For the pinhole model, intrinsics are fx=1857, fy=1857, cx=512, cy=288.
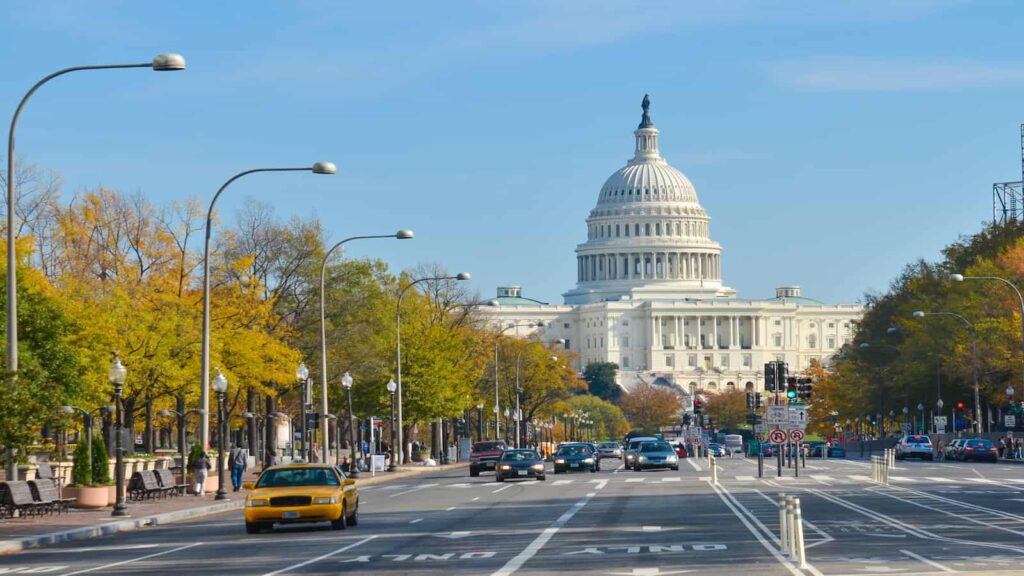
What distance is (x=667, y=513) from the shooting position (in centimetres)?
3684

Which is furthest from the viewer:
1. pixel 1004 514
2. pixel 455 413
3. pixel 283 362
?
pixel 455 413

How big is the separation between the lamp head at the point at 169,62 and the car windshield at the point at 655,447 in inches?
1711

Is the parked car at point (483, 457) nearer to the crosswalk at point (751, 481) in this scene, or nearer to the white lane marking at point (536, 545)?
the crosswalk at point (751, 481)

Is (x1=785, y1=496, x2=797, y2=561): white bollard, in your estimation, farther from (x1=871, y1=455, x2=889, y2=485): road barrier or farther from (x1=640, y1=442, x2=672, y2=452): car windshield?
(x1=640, y1=442, x2=672, y2=452): car windshield

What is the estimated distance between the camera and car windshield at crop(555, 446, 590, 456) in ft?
240

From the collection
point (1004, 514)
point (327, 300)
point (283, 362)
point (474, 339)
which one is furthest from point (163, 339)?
point (474, 339)

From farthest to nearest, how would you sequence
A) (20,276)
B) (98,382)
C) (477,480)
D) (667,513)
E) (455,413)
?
(455,413)
(477,480)
(98,382)
(20,276)
(667,513)

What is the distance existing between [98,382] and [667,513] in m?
28.2

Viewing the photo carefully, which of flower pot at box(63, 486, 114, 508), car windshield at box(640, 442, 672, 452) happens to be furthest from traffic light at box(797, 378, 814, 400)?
flower pot at box(63, 486, 114, 508)

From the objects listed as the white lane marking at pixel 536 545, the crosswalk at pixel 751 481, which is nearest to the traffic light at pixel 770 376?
the crosswalk at pixel 751 481

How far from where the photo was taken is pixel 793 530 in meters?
23.2

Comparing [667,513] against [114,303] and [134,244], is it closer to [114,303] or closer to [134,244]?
[114,303]

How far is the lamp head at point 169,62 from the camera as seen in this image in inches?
1244

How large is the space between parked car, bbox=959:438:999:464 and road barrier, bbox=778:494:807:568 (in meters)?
62.8
